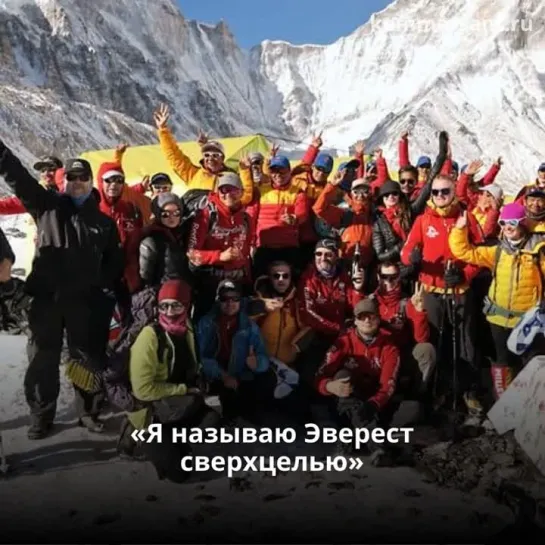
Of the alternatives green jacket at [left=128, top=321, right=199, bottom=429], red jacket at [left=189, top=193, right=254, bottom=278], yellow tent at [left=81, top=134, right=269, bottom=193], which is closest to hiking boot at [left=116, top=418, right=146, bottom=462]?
green jacket at [left=128, top=321, right=199, bottom=429]

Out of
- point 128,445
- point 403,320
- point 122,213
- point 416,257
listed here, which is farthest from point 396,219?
point 128,445

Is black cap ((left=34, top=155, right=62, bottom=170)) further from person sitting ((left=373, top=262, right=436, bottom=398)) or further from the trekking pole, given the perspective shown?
person sitting ((left=373, top=262, right=436, bottom=398))

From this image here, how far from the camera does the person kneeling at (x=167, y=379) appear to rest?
459 cm

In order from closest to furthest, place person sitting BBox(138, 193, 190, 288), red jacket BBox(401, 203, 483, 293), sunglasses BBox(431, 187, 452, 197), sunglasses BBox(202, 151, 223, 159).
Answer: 1. person sitting BBox(138, 193, 190, 288)
2. sunglasses BBox(431, 187, 452, 197)
3. red jacket BBox(401, 203, 483, 293)
4. sunglasses BBox(202, 151, 223, 159)

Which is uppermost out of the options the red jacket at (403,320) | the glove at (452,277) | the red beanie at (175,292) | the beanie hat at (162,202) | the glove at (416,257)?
the beanie hat at (162,202)

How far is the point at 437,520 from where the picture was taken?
4.25 metres

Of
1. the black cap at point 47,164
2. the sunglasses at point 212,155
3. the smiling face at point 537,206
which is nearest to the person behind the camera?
the smiling face at point 537,206

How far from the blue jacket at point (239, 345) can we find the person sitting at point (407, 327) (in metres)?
0.94

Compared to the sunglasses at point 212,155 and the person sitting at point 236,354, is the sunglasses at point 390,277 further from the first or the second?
the sunglasses at point 212,155

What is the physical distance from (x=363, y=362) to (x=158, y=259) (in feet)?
5.15

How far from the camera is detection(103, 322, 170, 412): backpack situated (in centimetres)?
464

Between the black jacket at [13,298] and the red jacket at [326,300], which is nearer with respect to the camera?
the black jacket at [13,298]

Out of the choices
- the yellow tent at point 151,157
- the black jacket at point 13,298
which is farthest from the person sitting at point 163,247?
the yellow tent at point 151,157

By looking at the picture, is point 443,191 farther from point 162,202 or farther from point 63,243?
point 63,243
